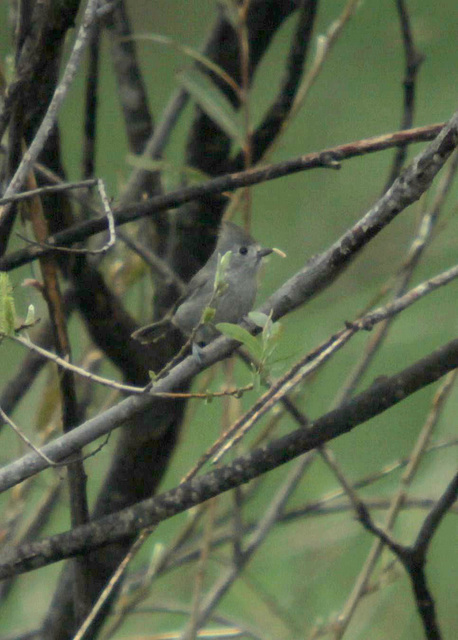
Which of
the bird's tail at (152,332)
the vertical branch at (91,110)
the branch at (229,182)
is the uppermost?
the vertical branch at (91,110)

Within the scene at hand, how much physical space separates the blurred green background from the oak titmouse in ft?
0.65

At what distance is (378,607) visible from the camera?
282 cm

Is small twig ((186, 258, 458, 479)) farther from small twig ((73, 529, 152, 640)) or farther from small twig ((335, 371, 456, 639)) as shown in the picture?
small twig ((335, 371, 456, 639))

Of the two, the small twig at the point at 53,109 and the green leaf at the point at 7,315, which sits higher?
the small twig at the point at 53,109

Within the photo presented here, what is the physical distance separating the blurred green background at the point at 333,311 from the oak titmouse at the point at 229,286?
20 centimetres

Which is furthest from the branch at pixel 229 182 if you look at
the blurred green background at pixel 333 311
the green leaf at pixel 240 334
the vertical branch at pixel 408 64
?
the blurred green background at pixel 333 311

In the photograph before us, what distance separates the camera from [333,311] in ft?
10.7

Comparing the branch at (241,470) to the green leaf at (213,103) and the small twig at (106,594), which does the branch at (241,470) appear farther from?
the green leaf at (213,103)

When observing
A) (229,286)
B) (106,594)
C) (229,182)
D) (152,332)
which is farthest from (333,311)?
(106,594)

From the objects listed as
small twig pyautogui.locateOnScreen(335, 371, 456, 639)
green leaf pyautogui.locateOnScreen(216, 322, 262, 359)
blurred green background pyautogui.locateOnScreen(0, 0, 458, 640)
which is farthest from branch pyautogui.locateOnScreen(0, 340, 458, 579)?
blurred green background pyautogui.locateOnScreen(0, 0, 458, 640)

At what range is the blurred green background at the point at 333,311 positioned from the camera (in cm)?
301

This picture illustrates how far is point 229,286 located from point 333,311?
725 millimetres

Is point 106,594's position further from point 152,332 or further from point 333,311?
point 333,311

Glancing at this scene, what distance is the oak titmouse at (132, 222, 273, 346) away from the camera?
248 cm
